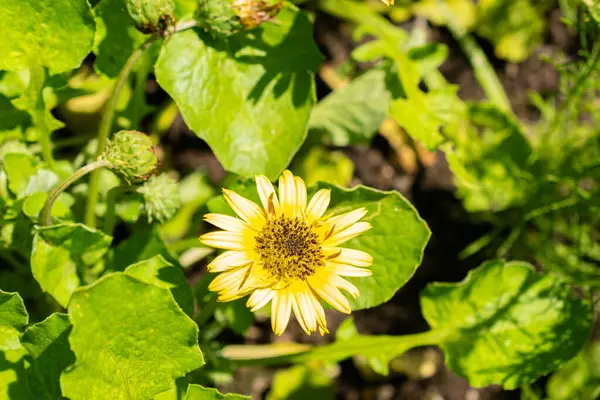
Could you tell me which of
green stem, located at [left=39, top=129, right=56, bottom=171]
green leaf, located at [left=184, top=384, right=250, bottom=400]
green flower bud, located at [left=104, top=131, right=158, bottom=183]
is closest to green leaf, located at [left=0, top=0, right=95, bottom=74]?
green stem, located at [left=39, top=129, right=56, bottom=171]

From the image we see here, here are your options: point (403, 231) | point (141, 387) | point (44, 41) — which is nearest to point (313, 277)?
point (403, 231)

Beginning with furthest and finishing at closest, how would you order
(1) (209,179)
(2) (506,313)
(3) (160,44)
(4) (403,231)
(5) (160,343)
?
1. (1) (209,179)
2. (2) (506,313)
3. (3) (160,44)
4. (4) (403,231)
5. (5) (160,343)

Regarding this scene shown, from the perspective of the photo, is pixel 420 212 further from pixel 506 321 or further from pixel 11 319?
pixel 11 319

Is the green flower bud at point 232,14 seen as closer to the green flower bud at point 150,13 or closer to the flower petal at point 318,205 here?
the green flower bud at point 150,13

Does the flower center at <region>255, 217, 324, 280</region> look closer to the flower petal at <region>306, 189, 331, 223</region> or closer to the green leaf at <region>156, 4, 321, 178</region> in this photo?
the flower petal at <region>306, 189, 331, 223</region>

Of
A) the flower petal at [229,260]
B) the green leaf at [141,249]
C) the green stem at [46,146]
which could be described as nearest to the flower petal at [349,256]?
the flower petal at [229,260]

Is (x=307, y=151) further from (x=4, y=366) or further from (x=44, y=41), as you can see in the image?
(x=4, y=366)
